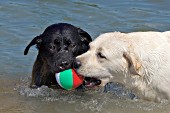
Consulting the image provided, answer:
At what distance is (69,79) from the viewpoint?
6.95m

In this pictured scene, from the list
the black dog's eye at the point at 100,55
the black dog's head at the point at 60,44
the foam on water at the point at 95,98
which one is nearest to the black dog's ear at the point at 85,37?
the black dog's head at the point at 60,44

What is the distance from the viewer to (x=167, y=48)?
6645 mm

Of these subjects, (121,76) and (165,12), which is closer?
(121,76)

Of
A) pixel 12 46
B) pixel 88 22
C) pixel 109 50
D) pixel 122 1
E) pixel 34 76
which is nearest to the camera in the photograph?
pixel 109 50

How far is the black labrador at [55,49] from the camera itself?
7598 millimetres

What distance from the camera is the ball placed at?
6941 mm

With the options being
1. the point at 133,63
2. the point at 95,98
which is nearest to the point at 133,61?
the point at 133,63

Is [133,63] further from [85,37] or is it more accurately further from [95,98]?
Answer: [85,37]

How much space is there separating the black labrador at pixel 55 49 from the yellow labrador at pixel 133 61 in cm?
77

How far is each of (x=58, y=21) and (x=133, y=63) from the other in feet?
17.7

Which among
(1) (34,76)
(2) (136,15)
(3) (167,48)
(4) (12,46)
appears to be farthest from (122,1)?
(3) (167,48)

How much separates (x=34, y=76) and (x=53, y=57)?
2.32ft

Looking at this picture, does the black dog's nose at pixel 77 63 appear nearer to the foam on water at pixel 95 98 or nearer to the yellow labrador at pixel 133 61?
the yellow labrador at pixel 133 61

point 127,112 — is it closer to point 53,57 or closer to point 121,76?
point 121,76
